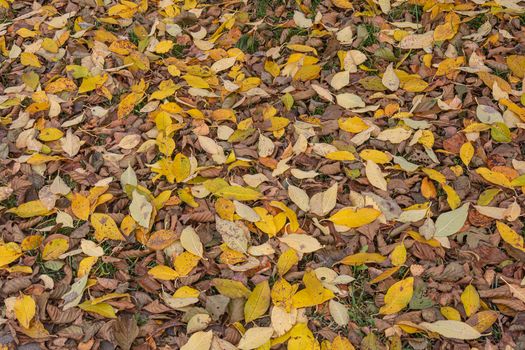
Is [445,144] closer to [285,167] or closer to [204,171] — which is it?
[285,167]

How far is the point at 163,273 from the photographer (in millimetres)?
1602

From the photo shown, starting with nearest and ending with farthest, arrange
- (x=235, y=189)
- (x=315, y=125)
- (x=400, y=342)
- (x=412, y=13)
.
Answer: (x=400, y=342) → (x=235, y=189) → (x=315, y=125) → (x=412, y=13)

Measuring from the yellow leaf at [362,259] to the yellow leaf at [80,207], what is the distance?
0.85 metres

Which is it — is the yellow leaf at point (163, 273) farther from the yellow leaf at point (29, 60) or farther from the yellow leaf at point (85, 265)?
the yellow leaf at point (29, 60)

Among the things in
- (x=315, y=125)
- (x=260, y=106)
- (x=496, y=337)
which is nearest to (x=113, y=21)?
(x=260, y=106)

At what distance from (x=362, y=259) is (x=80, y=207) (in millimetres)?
933

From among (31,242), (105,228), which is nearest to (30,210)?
(31,242)

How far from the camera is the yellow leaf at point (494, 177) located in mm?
1721

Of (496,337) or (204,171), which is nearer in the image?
(496,337)

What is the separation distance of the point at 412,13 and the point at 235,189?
4.12 ft

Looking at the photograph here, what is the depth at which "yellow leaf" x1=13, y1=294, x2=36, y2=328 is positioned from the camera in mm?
1503

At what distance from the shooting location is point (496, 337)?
4.76ft

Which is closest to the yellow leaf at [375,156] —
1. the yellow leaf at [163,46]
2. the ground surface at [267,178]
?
the ground surface at [267,178]

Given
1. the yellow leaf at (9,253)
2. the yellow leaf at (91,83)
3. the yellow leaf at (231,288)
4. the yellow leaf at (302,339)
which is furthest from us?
the yellow leaf at (91,83)
